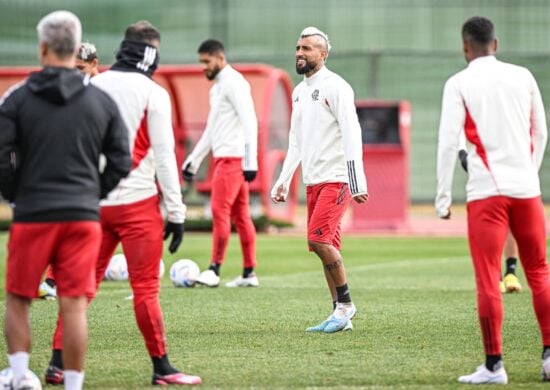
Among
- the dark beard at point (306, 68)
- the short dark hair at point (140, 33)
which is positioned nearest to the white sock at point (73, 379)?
the short dark hair at point (140, 33)

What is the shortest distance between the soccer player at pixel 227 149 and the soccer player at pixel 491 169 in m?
5.85

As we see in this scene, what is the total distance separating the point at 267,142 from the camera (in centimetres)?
2372

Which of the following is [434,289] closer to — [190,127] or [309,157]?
[309,157]

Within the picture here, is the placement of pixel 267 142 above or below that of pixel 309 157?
below

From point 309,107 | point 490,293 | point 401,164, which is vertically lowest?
point 401,164

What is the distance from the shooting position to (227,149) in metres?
13.3

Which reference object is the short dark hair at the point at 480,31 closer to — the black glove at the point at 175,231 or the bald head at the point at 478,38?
the bald head at the point at 478,38

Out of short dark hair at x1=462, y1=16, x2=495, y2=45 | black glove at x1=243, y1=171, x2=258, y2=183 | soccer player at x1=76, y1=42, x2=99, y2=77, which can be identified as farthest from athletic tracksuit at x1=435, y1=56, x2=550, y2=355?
black glove at x1=243, y1=171, x2=258, y2=183

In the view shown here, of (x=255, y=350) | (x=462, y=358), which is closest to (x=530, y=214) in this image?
(x=462, y=358)

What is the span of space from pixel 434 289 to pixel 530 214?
589 centimetres

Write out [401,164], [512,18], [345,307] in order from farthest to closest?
[512,18], [401,164], [345,307]

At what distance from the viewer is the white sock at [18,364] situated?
6.48 m

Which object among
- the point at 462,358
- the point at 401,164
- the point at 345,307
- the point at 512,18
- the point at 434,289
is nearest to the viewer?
the point at 462,358

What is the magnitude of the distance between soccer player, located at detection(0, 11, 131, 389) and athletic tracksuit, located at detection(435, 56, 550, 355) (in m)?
2.09
